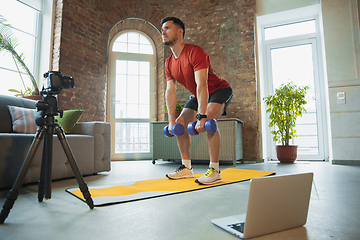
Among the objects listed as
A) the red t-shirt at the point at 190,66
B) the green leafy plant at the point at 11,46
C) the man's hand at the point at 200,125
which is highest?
the green leafy plant at the point at 11,46

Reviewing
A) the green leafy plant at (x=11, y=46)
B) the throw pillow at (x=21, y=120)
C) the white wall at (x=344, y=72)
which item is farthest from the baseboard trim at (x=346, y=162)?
the green leafy plant at (x=11, y=46)

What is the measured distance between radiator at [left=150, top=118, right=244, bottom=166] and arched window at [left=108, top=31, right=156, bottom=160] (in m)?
0.93

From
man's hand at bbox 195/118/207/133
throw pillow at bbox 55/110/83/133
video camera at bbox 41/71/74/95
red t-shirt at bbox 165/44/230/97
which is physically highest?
red t-shirt at bbox 165/44/230/97

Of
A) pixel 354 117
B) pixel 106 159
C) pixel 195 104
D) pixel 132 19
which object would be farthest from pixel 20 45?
pixel 354 117

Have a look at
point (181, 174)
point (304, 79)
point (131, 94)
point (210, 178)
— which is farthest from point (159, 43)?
point (210, 178)

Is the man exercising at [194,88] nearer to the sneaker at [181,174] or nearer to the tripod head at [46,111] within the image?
the sneaker at [181,174]

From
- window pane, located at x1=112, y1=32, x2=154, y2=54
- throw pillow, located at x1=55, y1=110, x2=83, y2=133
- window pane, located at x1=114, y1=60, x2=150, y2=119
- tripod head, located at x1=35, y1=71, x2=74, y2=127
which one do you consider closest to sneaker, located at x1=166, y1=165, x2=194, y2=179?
tripod head, located at x1=35, y1=71, x2=74, y2=127

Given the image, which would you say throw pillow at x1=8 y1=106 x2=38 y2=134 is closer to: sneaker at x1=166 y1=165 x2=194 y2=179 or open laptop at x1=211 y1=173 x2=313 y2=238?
sneaker at x1=166 y1=165 x2=194 y2=179

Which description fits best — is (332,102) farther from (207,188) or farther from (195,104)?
(207,188)

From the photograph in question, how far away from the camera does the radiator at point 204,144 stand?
144 inches

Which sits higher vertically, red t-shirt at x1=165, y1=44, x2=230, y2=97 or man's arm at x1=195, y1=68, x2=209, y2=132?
red t-shirt at x1=165, y1=44, x2=230, y2=97

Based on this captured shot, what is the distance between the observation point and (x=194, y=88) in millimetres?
2250

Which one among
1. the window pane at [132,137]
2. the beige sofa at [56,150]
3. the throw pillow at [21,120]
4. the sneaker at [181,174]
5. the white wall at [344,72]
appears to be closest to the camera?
the beige sofa at [56,150]

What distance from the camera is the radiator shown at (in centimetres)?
367
